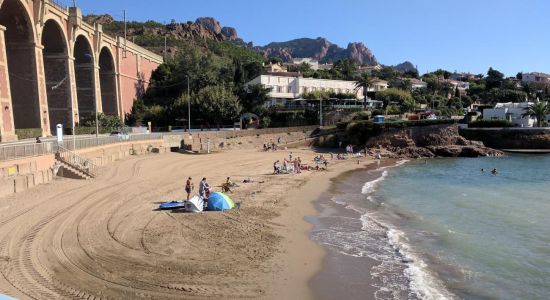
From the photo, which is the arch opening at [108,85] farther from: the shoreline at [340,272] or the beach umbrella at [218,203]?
the shoreline at [340,272]

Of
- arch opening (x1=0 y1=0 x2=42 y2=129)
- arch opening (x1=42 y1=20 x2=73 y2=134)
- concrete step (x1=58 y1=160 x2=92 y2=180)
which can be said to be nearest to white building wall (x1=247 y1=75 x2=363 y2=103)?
arch opening (x1=42 y1=20 x2=73 y2=134)

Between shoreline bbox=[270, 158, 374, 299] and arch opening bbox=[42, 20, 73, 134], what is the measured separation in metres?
36.4

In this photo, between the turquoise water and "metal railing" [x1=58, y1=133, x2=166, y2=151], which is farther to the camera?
"metal railing" [x1=58, y1=133, x2=166, y2=151]

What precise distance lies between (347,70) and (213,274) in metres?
127

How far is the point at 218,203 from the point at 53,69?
41610 millimetres

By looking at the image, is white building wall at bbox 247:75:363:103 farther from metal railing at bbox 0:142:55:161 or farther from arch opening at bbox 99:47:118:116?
metal railing at bbox 0:142:55:161

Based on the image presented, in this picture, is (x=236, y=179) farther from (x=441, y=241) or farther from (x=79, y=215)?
(x=441, y=241)

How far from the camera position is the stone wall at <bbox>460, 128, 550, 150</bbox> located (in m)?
70.6

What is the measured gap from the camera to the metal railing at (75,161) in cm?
2675

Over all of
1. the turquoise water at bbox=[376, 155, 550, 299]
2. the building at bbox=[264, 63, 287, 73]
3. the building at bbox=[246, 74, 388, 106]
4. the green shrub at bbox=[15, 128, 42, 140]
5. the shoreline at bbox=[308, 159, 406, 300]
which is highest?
the building at bbox=[264, 63, 287, 73]

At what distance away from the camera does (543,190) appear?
107ft

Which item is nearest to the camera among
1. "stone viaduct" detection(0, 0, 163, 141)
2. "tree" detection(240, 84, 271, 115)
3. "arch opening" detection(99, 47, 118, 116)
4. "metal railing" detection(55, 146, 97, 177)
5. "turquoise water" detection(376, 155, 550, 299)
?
"turquoise water" detection(376, 155, 550, 299)

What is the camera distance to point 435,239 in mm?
18312

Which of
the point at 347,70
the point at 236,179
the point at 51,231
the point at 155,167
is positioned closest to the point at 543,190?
the point at 236,179
